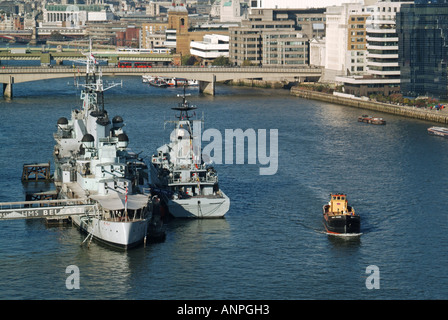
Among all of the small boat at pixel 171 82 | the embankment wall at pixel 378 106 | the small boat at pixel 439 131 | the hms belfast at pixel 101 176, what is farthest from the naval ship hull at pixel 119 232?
the small boat at pixel 171 82

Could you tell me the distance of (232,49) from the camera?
4638 inches

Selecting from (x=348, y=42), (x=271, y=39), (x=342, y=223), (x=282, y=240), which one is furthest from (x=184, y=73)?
(x=282, y=240)

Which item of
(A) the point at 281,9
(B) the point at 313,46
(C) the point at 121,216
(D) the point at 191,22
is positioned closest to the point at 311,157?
(C) the point at 121,216

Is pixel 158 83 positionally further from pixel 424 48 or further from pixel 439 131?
pixel 439 131

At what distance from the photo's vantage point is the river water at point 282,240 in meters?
33.4

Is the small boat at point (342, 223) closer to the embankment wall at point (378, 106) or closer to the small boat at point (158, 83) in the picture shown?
the embankment wall at point (378, 106)

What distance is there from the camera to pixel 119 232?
37.3 metres

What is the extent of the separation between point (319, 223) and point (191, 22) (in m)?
156

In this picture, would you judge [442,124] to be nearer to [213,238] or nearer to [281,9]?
[213,238]

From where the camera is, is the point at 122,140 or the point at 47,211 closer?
the point at 47,211

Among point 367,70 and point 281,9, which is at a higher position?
point 281,9

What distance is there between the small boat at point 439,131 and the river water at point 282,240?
165 centimetres

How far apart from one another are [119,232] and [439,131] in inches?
1376

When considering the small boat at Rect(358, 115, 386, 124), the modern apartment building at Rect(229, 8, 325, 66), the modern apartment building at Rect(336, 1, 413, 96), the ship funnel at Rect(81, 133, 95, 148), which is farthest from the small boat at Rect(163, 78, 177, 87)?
the ship funnel at Rect(81, 133, 95, 148)
